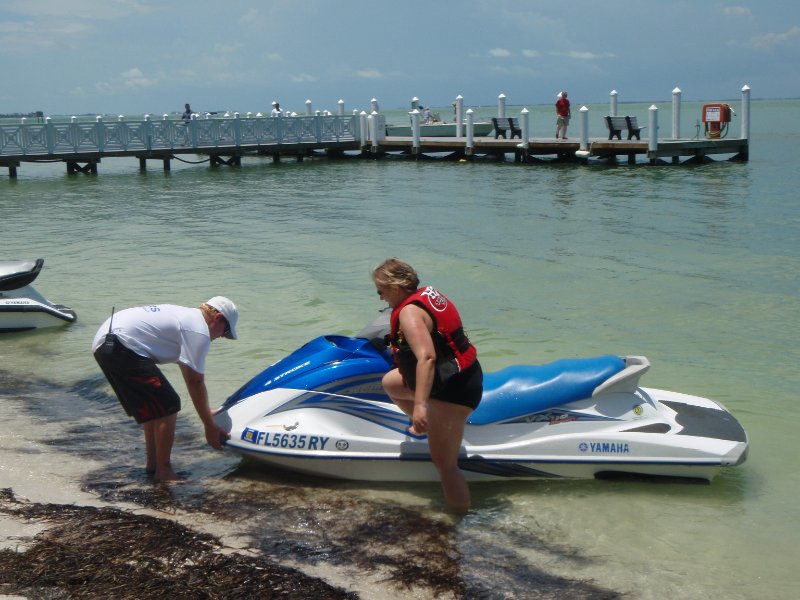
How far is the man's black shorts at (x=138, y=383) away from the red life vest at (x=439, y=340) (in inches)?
52.9

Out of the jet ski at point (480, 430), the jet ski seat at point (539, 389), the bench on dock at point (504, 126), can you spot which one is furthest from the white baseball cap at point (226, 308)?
the bench on dock at point (504, 126)

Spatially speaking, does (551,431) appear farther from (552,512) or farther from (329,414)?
(329,414)

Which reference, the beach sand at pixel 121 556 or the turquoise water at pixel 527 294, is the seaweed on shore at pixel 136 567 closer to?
the beach sand at pixel 121 556

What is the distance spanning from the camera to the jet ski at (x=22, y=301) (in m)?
9.70

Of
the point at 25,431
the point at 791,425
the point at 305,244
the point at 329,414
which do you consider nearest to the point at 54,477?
the point at 25,431

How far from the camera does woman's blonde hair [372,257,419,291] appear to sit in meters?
4.76

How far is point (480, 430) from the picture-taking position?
5543 millimetres

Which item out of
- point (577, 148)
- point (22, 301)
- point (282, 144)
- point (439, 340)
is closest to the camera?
point (439, 340)

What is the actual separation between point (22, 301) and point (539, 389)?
6309mm

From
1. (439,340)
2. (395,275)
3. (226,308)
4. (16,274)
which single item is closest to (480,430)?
(439,340)

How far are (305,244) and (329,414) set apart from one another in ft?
37.0

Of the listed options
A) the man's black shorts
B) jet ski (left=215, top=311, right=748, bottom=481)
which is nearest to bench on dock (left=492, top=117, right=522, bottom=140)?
jet ski (left=215, top=311, right=748, bottom=481)

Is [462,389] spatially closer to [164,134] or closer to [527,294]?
[527,294]

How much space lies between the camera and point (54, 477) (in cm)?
552
